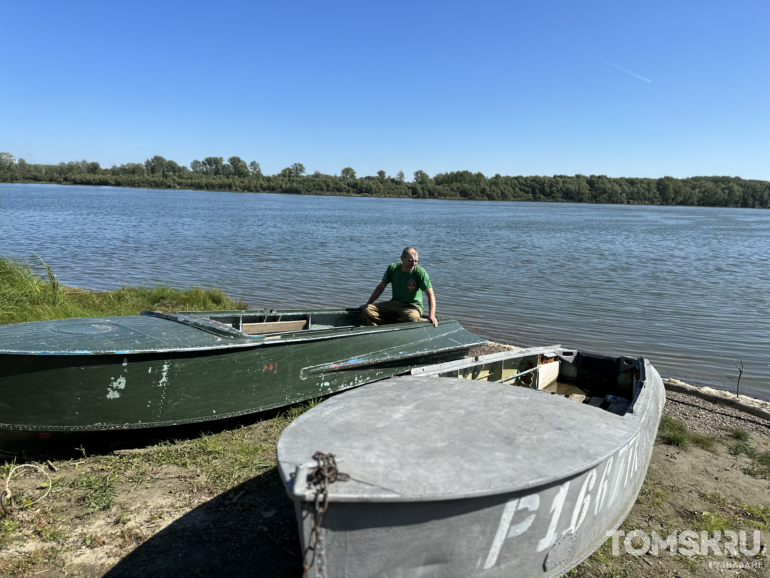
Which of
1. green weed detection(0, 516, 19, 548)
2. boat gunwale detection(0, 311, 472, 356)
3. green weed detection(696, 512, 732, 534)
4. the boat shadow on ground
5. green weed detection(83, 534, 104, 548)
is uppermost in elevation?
boat gunwale detection(0, 311, 472, 356)

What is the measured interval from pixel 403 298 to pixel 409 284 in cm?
23

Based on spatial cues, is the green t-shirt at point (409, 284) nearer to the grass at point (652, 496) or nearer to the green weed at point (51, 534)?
the grass at point (652, 496)

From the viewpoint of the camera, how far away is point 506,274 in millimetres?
20203

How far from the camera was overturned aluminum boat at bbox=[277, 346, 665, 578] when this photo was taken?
2.81 m

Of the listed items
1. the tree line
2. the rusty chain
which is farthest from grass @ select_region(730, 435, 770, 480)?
the tree line

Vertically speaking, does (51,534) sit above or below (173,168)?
below

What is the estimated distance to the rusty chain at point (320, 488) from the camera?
2.67 metres

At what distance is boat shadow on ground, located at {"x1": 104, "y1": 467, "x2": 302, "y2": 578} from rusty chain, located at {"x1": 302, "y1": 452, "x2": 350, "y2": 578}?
992 millimetres

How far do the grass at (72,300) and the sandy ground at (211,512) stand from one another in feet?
15.2

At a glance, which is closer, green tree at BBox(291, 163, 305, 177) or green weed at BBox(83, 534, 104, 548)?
green weed at BBox(83, 534, 104, 548)

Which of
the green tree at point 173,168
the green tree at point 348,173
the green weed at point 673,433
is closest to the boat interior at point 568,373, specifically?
the green weed at point 673,433

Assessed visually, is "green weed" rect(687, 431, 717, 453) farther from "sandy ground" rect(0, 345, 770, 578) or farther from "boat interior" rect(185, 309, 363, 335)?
"boat interior" rect(185, 309, 363, 335)

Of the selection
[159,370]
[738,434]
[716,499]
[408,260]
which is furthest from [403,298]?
[738,434]

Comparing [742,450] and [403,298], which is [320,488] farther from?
[742,450]
